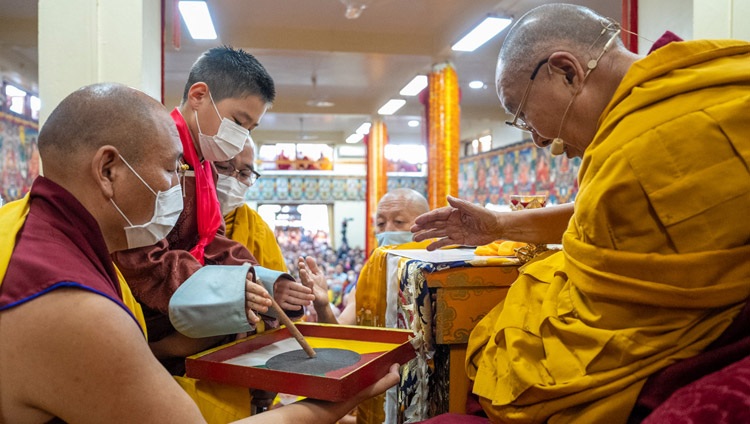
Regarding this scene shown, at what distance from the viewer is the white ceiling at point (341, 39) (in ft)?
18.6

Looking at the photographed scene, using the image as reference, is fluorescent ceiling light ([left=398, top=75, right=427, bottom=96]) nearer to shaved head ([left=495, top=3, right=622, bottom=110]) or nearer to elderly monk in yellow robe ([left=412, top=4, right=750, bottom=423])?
shaved head ([left=495, top=3, right=622, bottom=110])

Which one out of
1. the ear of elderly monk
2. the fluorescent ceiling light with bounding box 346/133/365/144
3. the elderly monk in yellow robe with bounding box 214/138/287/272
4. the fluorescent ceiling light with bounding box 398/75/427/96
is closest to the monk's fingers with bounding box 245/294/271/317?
the ear of elderly monk

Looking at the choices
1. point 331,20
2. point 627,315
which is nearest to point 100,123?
point 627,315

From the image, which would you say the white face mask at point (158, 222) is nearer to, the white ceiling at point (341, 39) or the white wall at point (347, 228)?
the white ceiling at point (341, 39)

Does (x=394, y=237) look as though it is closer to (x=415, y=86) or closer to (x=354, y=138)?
(x=415, y=86)

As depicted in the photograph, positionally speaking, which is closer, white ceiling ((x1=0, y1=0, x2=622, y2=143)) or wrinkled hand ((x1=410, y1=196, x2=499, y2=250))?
wrinkled hand ((x1=410, y1=196, x2=499, y2=250))

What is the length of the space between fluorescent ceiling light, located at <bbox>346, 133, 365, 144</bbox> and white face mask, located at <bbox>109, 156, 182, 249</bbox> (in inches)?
483

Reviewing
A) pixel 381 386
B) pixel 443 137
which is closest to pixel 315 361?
pixel 381 386

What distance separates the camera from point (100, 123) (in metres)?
1.10

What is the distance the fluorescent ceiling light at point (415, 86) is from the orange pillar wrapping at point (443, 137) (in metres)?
1.41

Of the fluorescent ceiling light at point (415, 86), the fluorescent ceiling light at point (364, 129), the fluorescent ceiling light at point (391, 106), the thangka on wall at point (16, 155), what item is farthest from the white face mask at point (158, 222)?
the fluorescent ceiling light at point (364, 129)

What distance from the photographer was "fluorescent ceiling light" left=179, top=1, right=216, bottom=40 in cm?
538

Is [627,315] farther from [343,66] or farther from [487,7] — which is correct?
[343,66]

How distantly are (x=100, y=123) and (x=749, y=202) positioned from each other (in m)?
1.27
